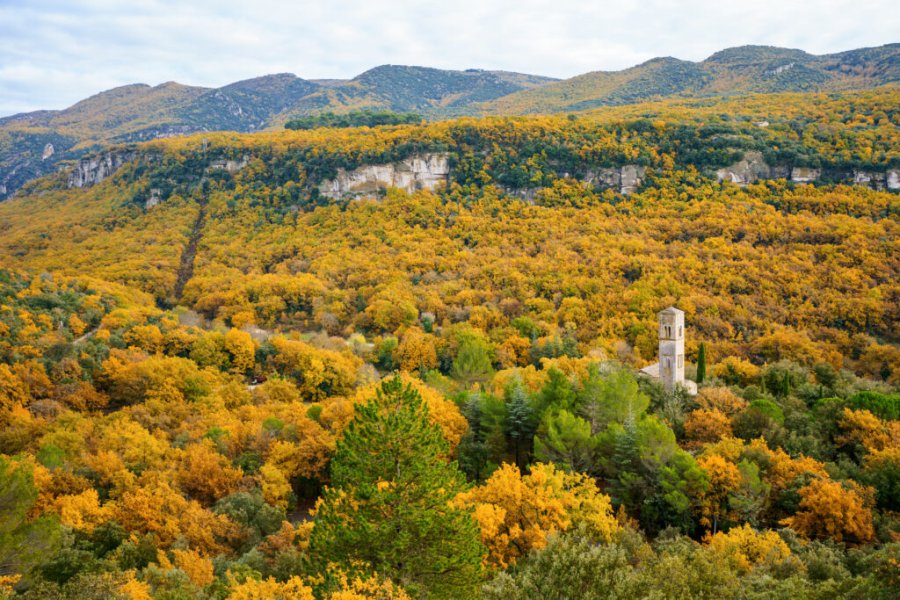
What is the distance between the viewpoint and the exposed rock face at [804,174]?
68.7 metres

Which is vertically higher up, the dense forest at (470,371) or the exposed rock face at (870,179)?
the exposed rock face at (870,179)

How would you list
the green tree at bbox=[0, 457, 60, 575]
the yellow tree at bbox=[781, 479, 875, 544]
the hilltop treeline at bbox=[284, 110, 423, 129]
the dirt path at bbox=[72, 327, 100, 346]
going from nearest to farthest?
the green tree at bbox=[0, 457, 60, 575] → the yellow tree at bbox=[781, 479, 875, 544] → the dirt path at bbox=[72, 327, 100, 346] → the hilltop treeline at bbox=[284, 110, 423, 129]

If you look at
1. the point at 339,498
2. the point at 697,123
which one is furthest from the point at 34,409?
the point at 697,123

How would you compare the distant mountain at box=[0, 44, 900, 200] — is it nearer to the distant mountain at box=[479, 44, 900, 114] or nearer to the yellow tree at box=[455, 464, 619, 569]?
the distant mountain at box=[479, 44, 900, 114]

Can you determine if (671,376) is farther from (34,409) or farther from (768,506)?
(34,409)

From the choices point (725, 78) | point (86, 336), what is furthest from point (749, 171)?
point (725, 78)

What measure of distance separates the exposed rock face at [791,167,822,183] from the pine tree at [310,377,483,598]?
7147cm

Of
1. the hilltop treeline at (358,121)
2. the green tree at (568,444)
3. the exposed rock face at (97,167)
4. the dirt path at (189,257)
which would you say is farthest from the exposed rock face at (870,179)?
the exposed rock face at (97,167)

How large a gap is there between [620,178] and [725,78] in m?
92.6

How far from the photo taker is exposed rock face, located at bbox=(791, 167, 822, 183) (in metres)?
68.7

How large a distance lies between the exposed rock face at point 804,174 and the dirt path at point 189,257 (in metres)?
76.3

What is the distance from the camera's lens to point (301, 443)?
27.6 meters

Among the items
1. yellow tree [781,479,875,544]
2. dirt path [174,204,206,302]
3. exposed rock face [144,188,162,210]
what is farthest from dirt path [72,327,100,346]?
exposed rock face [144,188,162,210]

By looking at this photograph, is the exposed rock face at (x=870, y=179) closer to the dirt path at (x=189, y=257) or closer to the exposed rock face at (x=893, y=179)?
the exposed rock face at (x=893, y=179)
